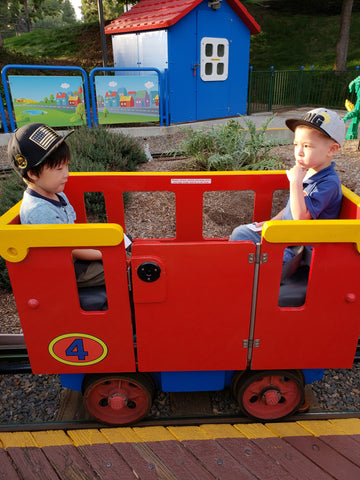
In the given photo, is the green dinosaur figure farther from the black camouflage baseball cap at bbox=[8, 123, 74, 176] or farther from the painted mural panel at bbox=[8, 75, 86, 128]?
the black camouflage baseball cap at bbox=[8, 123, 74, 176]

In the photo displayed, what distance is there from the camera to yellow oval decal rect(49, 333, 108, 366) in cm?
179

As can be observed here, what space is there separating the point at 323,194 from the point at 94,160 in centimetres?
409

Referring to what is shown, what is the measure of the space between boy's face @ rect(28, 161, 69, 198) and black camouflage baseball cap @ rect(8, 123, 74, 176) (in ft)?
0.25

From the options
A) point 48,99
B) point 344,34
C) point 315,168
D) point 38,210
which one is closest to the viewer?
point 38,210

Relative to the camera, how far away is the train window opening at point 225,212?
14.3 ft

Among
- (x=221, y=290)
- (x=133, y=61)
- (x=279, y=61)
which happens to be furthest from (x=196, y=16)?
(x=279, y=61)

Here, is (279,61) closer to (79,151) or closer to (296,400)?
(79,151)

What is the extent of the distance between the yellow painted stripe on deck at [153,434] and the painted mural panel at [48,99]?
26.4ft

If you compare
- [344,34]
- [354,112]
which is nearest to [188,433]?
[354,112]

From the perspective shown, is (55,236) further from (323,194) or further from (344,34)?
(344,34)

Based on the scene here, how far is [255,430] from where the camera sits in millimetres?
2029

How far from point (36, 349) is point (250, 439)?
1.21m

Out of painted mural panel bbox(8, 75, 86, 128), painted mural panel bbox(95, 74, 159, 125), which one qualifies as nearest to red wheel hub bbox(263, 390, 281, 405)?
painted mural panel bbox(8, 75, 86, 128)

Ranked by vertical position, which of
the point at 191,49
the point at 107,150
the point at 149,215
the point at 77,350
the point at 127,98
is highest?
the point at 191,49
